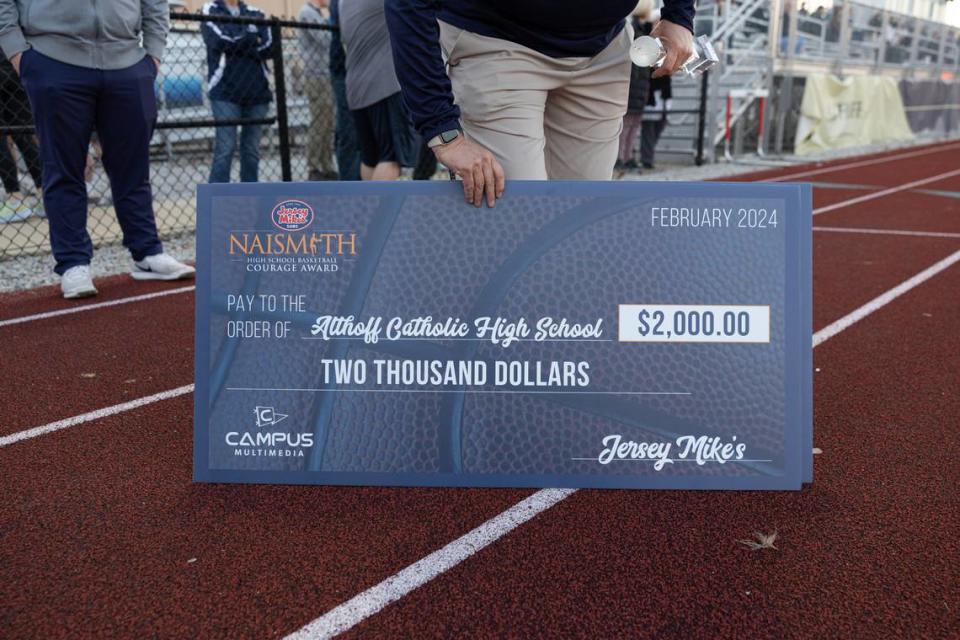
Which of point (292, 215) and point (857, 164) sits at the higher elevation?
point (292, 215)

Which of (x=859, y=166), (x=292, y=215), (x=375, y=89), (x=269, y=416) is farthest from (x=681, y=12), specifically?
(x=859, y=166)

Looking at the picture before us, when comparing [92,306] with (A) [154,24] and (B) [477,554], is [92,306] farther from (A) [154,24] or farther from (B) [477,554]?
(B) [477,554]

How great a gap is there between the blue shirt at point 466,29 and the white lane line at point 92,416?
1461mm

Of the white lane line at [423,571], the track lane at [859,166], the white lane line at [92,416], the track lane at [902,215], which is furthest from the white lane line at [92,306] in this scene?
the track lane at [859,166]

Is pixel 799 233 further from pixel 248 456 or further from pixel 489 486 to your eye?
pixel 248 456

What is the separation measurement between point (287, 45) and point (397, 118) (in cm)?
506

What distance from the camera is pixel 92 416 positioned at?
8.96 feet

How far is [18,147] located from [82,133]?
2795 mm

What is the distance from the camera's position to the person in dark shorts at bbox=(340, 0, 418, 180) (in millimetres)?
4207

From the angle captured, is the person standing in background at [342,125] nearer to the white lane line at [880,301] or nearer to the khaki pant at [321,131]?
→ the khaki pant at [321,131]

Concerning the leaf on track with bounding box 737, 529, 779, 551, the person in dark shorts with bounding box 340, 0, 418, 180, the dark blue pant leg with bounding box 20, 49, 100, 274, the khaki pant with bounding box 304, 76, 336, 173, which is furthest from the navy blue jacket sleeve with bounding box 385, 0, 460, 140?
the khaki pant with bounding box 304, 76, 336, 173

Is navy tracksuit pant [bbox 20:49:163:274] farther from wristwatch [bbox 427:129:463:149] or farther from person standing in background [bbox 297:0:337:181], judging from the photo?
person standing in background [bbox 297:0:337:181]

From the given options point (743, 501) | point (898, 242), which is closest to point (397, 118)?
point (743, 501)

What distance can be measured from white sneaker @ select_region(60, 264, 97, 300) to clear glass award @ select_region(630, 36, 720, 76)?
315 cm
